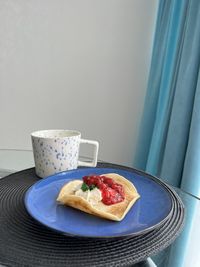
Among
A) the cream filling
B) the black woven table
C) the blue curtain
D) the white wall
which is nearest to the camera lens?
the black woven table

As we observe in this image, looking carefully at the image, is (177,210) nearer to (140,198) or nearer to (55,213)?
(140,198)

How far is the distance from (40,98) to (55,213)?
4.20 ft

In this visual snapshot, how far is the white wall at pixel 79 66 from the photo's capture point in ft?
4.71

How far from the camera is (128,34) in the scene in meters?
1.42

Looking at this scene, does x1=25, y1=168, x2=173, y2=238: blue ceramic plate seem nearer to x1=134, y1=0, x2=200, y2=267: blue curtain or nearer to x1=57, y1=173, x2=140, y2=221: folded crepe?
x1=57, y1=173, x2=140, y2=221: folded crepe

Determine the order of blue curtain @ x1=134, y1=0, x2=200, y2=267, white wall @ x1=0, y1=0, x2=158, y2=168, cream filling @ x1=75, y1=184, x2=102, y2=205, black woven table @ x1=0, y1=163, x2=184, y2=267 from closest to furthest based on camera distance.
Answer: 1. black woven table @ x1=0, y1=163, x2=184, y2=267
2. cream filling @ x1=75, y1=184, x2=102, y2=205
3. blue curtain @ x1=134, y1=0, x2=200, y2=267
4. white wall @ x1=0, y1=0, x2=158, y2=168

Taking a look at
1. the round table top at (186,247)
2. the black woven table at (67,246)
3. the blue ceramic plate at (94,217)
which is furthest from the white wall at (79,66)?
the black woven table at (67,246)

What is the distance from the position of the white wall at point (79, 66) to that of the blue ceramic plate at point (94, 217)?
0.99 meters

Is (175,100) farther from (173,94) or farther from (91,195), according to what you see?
(91,195)

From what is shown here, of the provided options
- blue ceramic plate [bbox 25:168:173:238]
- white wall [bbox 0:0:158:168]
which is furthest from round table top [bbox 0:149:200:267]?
white wall [bbox 0:0:158:168]

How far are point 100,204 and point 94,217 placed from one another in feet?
0.15

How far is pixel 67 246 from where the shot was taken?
0.39 metres

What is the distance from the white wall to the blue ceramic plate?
0.99 meters

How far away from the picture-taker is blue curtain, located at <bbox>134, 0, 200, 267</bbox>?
3.19ft
